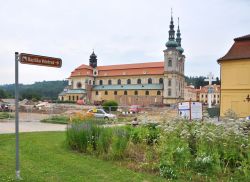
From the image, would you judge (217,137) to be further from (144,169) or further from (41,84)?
(41,84)

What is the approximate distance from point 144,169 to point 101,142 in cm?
190

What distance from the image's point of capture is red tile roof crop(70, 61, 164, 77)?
10131cm

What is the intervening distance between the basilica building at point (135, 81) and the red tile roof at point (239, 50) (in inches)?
2788

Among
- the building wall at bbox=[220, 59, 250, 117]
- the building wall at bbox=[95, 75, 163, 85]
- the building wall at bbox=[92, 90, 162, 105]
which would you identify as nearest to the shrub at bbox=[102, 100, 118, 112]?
the building wall at bbox=[220, 59, 250, 117]

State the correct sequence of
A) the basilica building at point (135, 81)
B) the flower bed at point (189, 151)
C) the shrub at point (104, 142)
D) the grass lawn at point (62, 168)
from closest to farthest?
the grass lawn at point (62, 168), the flower bed at point (189, 151), the shrub at point (104, 142), the basilica building at point (135, 81)

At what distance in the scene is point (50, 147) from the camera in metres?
9.58

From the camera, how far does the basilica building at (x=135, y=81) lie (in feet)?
311

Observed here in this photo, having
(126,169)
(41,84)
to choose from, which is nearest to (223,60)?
(126,169)

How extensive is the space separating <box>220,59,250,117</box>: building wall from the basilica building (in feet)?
232

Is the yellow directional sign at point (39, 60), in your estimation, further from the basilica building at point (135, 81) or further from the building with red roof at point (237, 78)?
the basilica building at point (135, 81)

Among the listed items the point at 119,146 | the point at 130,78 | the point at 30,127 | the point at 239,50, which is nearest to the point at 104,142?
the point at 119,146

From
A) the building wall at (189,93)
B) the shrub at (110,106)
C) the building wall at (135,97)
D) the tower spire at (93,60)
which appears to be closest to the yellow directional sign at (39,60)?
the shrub at (110,106)

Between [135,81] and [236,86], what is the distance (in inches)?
3269

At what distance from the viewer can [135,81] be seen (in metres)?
104
